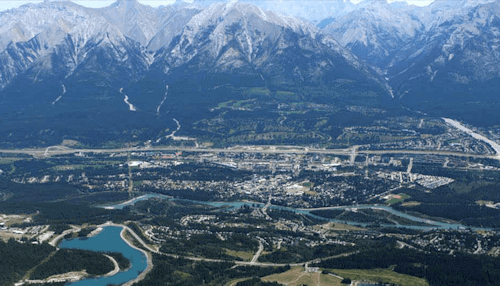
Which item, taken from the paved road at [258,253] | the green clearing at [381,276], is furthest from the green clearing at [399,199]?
the green clearing at [381,276]

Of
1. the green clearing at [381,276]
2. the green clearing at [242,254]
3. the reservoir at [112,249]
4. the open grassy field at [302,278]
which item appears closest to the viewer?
the green clearing at [381,276]

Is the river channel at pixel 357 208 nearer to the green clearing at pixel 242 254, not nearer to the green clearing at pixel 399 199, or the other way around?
the green clearing at pixel 399 199

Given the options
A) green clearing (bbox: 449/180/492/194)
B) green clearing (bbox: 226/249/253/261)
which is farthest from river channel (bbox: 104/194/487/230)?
green clearing (bbox: 226/249/253/261)

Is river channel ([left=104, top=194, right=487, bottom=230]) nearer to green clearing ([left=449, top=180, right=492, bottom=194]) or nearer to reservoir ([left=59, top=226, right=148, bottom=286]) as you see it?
green clearing ([left=449, top=180, right=492, bottom=194])

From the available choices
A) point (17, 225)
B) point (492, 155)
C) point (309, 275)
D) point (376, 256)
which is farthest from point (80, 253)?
point (492, 155)

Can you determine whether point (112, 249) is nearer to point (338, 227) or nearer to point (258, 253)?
point (258, 253)
